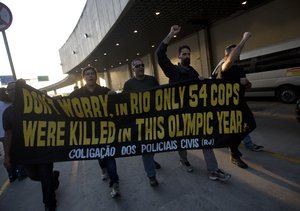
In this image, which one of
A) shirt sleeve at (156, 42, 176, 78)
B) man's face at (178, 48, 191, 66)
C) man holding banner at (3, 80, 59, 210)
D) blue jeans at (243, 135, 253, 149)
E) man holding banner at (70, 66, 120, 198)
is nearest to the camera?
man holding banner at (3, 80, 59, 210)

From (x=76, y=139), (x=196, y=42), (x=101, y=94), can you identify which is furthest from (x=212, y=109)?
(x=196, y=42)

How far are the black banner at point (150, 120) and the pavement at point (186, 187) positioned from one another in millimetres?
648

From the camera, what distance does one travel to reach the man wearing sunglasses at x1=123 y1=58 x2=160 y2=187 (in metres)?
3.67

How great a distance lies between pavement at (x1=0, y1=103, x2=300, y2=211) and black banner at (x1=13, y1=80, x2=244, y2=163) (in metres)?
0.65

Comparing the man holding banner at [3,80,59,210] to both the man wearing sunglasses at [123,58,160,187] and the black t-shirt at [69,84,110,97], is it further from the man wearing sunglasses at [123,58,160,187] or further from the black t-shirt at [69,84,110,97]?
the man wearing sunglasses at [123,58,160,187]

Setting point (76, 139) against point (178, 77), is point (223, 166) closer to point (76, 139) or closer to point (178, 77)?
point (178, 77)

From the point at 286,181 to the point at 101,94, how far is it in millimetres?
2948

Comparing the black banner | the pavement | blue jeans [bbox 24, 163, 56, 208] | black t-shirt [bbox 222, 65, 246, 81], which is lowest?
the pavement

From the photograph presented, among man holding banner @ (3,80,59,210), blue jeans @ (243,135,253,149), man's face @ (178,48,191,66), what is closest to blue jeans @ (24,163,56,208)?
man holding banner @ (3,80,59,210)

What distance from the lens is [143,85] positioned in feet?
12.3

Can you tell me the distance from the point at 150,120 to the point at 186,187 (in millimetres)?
1153

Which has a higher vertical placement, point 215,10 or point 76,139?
point 215,10

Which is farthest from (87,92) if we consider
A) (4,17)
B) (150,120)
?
(4,17)

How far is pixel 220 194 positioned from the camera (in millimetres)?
3146
